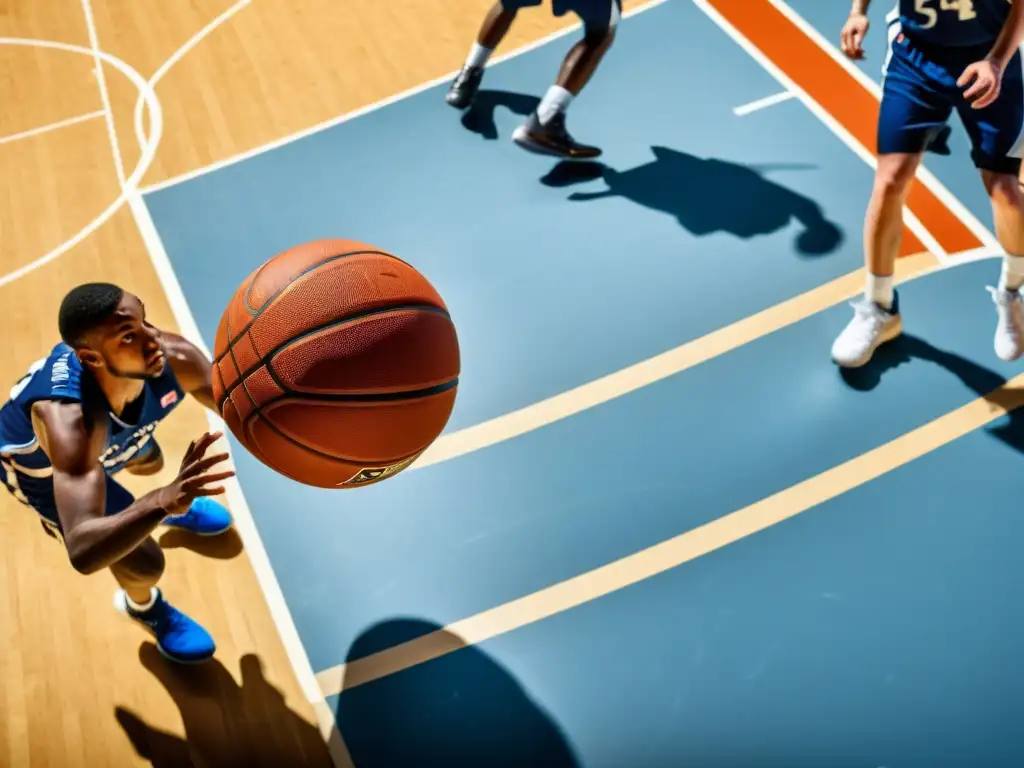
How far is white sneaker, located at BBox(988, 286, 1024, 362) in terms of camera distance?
13.9 feet

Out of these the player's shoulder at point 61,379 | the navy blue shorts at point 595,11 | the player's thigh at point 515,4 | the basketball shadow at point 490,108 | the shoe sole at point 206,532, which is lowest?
the shoe sole at point 206,532

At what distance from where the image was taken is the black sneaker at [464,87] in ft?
19.1

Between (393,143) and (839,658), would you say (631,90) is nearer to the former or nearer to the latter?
(393,143)

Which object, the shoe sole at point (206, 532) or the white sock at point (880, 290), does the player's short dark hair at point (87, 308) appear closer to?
the shoe sole at point (206, 532)

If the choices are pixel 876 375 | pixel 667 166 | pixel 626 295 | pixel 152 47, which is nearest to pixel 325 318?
pixel 626 295

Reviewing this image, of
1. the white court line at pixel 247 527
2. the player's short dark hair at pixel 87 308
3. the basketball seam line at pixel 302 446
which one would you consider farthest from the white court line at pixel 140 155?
the basketball seam line at pixel 302 446

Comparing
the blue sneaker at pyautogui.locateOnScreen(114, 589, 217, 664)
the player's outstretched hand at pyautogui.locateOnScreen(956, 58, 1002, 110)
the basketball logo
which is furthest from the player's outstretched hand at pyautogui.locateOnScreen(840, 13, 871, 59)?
the blue sneaker at pyautogui.locateOnScreen(114, 589, 217, 664)

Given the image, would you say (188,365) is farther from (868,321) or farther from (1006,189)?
(1006,189)

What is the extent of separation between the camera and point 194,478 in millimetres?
2807

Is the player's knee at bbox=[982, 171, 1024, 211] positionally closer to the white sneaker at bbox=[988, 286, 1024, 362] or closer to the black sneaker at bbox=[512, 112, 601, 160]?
the white sneaker at bbox=[988, 286, 1024, 362]

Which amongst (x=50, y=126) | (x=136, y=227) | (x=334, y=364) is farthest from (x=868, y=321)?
(x=50, y=126)

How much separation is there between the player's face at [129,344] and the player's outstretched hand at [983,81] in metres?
2.96

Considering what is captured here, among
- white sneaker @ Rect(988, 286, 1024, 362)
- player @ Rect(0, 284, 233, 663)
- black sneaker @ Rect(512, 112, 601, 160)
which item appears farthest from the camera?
black sneaker @ Rect(512, 112, 601, 160)

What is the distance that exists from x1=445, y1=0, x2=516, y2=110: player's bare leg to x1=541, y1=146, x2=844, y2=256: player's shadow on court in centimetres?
81
